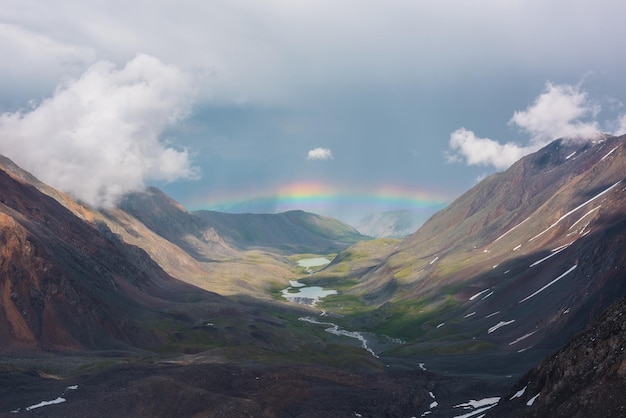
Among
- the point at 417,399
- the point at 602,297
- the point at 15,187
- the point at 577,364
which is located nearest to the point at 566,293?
the point at 602,297

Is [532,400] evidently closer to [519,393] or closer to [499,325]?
[519,393]

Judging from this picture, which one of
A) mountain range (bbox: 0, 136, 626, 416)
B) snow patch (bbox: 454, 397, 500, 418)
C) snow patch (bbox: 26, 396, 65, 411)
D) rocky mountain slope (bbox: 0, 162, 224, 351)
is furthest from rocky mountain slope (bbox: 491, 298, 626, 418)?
rocky mountain slope (bbox: 0, 162, 224, 351)

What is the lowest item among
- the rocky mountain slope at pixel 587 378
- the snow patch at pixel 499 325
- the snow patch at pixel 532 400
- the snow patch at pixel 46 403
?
the snow patch at pixel 499 325

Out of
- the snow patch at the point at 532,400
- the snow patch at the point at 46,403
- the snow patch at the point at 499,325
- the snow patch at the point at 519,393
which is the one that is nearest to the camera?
the snow patch at the point at 532,400

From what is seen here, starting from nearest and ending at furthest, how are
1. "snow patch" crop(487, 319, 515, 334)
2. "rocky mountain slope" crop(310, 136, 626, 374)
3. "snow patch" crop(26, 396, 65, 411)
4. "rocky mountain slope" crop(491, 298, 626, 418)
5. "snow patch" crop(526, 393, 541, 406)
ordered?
"rocky mountain slope" crop(491, 298, 626, 418), "snow patch" crop(526, 393, 541, 406), "snow patch" crop(26, 396, 65, 411), "rocky mountain slope" crop(310, 136, 626, 374), "snow patch" crop(487, 319, 515, 334)

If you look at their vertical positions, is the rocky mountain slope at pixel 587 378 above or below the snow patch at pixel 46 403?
below

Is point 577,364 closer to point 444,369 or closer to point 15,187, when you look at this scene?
point 444,369

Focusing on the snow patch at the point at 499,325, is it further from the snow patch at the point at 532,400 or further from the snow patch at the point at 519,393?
the snow patch at the point at 532,400

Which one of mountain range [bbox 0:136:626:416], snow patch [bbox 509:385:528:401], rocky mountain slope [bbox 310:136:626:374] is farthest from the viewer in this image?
rocky mountain slope [bbox 310:136:626:374]

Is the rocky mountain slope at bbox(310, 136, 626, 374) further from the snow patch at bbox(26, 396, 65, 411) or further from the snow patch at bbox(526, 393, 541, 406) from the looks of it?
the snow patch at bbox(26, 396, 65, 411)

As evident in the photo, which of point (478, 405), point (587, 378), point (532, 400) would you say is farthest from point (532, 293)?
point (587, 378)

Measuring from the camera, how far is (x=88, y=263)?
156 metres

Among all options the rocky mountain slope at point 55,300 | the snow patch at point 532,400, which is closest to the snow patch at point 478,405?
the snow patch at point 532,400

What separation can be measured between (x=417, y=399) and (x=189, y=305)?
403 feet
